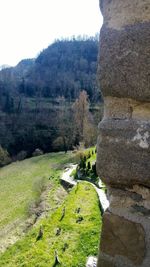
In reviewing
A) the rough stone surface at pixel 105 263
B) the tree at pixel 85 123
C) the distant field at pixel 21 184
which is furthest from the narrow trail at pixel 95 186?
the rough stone surface at pixel 105 263

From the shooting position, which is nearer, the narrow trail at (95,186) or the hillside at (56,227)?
the hillside at (56,227)

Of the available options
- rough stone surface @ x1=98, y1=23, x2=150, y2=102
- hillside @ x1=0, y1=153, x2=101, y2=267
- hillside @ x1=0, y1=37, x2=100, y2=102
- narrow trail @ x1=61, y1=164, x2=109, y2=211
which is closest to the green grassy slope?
hillside @ x1=0, y1=153, x2=101, y2=267

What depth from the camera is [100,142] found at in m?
1.50

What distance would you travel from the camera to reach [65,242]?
14.4 metres

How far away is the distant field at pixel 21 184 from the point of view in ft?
74.1

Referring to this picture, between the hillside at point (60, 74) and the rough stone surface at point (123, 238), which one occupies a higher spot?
the hillside at point (60, 74)

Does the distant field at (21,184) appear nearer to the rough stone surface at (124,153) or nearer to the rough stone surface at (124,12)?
the rough stone surface at (124,153)

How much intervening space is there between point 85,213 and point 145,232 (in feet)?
54.0

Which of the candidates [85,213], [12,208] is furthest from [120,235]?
[12,208]

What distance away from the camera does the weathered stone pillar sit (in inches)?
54.6

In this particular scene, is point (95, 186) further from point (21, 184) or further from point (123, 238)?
point (123, 238)

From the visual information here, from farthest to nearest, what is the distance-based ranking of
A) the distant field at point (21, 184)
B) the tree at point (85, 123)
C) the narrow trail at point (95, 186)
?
1. the tree at point (85, 123)
2. the distant field at point (21, 184)
3. the narrow trail at point (95, 186)

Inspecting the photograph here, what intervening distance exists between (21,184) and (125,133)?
31.5 meters

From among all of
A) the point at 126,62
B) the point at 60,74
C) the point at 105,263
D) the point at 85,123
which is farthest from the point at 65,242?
the point at 60,74
